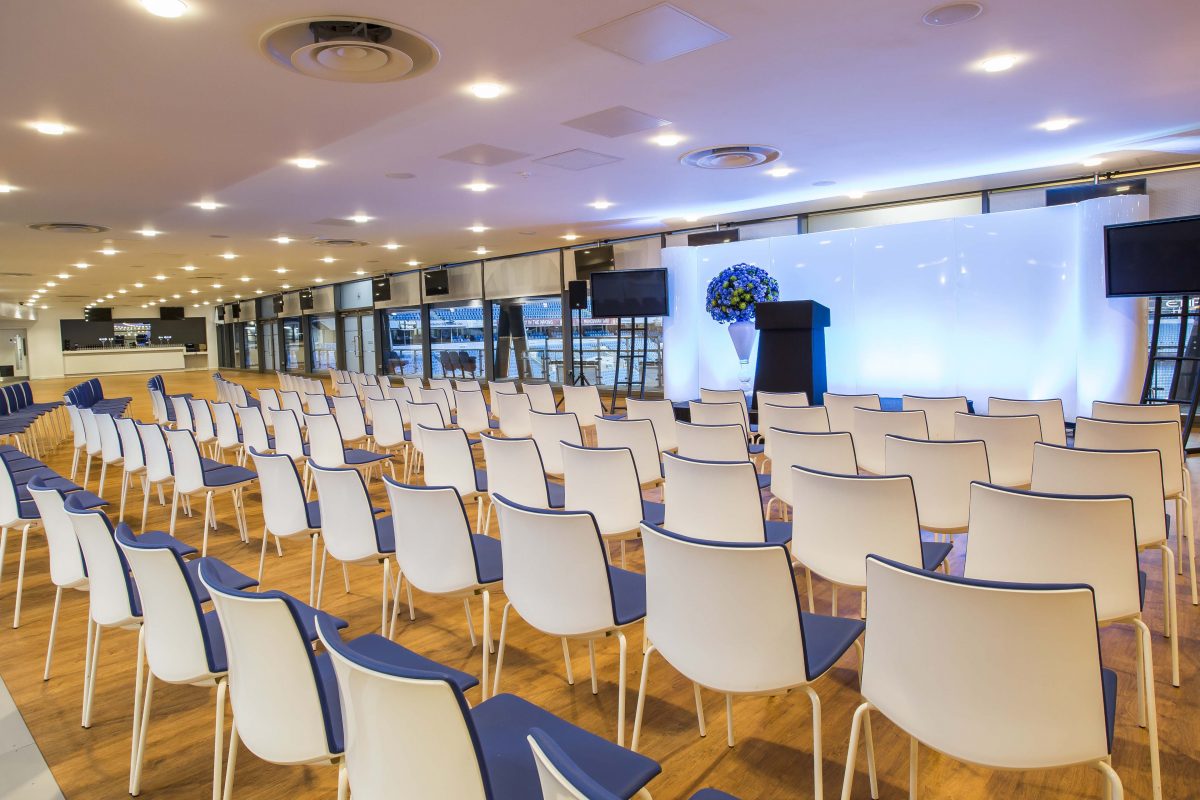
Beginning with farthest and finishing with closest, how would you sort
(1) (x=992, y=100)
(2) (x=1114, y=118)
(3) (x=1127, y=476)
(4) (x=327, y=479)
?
(2) (x=1114, y=118), (1) (x=992, y=100), (4) (x=327, y=479), (3) (x=1127, y=476)

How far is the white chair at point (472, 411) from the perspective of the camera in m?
7.03

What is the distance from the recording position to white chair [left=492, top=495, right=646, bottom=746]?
2289mm

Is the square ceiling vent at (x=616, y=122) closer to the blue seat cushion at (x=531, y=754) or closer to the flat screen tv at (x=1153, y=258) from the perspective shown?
the blue seat cushion at (x=531, y=754)

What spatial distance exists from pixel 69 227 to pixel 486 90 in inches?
328

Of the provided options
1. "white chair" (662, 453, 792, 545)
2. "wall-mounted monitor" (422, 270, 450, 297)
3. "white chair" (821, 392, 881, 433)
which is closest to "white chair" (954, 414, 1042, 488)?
"white chair" (821, 392, 881, 433)

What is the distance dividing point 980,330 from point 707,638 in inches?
336

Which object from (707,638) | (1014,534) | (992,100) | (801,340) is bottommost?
(707,638)

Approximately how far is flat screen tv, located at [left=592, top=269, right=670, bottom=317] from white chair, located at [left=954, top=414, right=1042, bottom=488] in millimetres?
7351

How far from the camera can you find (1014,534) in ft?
7.49

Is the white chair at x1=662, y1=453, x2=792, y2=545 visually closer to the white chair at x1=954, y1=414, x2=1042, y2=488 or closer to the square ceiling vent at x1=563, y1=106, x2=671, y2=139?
the white chair at x1=954, y1=414, x2=1042, y2=488

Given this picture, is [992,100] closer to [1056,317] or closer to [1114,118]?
[1114,118]

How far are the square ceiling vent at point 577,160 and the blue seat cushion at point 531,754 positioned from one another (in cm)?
578

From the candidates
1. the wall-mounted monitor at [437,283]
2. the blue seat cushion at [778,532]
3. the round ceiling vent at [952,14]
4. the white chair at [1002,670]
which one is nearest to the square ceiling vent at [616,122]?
the round ceiling vent at [952,14]

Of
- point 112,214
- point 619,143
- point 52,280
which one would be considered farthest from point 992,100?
point 52,280
